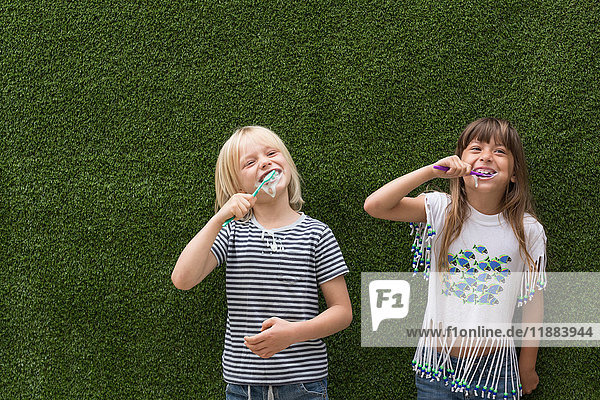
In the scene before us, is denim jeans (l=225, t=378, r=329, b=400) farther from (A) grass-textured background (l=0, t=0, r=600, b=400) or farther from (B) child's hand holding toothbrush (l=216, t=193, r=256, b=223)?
(B) child's hand holding toothbrush (l=216, t=193, r=256, b=223)

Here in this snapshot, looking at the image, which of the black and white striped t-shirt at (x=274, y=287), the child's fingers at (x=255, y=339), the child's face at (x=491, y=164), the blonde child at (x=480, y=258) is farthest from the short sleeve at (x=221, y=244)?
the child's face at (x=491, y=164)

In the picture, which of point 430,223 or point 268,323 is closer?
point 268,323

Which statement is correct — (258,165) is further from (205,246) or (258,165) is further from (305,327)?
(305,327)

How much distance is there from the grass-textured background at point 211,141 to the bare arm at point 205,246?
30 cm

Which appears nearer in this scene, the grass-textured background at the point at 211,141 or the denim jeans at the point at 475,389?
the denim jeans at the point at 475,389

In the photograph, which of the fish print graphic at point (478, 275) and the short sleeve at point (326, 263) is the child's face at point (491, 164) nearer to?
the fish print graphic at point (478, 275)

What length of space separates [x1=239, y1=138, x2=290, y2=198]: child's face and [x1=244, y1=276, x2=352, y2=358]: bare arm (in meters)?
0.28

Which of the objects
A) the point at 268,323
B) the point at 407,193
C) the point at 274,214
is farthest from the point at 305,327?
the point at 407,193

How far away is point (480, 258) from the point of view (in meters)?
1.27

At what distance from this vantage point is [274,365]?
122 centimetres

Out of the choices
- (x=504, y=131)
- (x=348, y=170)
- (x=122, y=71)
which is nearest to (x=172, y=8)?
(x=122, y=71)

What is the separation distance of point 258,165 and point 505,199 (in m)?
0.61

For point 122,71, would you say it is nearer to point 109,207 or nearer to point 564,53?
point 109,207

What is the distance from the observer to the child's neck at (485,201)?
1.28 meters
